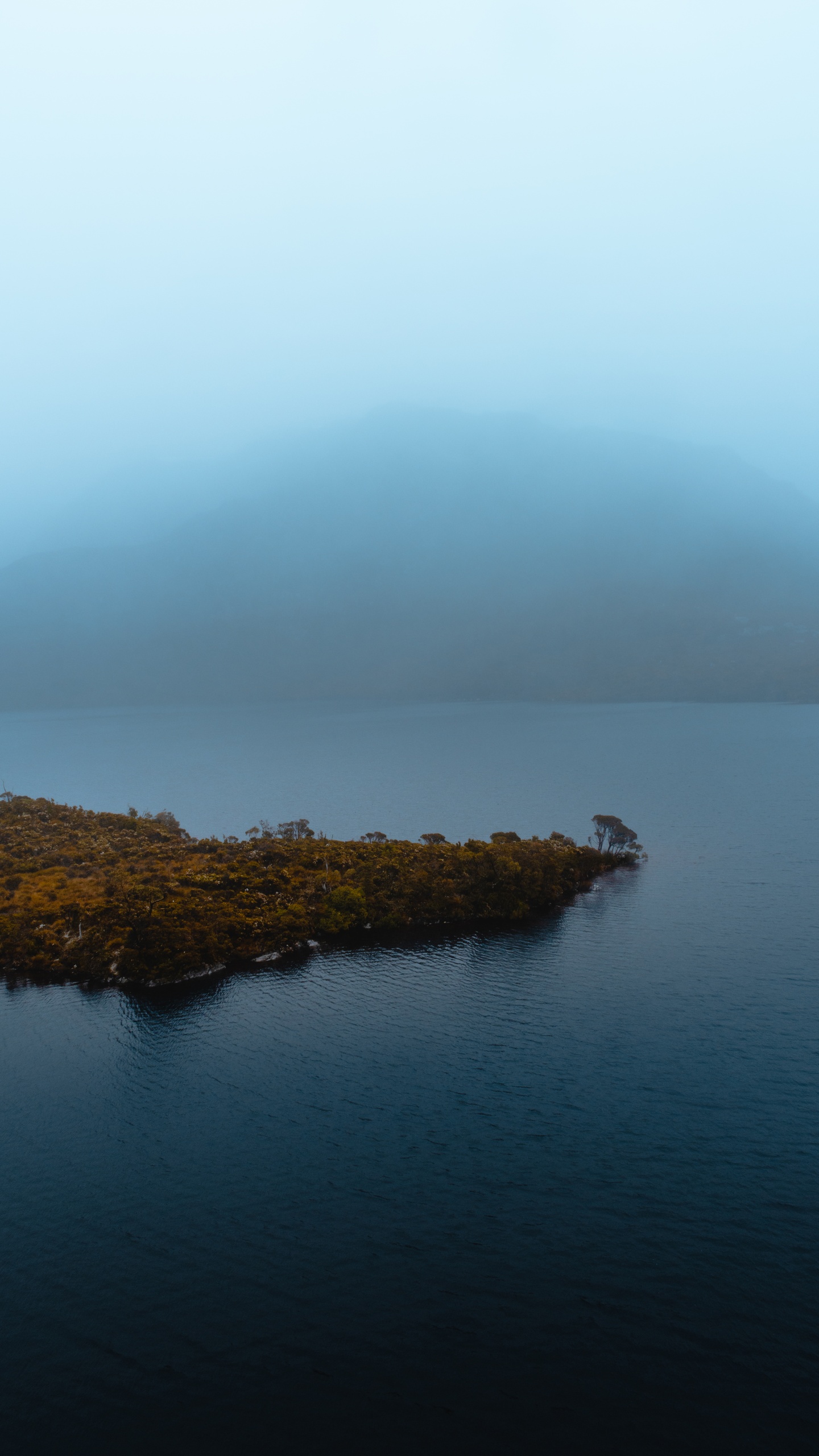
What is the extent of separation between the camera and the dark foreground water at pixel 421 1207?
3173 centimetres

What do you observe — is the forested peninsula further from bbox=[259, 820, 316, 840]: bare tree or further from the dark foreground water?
the dark foreground water

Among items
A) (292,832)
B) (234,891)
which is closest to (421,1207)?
(234,891)

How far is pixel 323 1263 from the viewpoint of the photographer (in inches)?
1532

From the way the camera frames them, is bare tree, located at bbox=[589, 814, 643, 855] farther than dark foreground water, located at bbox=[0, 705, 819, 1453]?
Yes

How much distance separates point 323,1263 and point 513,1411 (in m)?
12.0

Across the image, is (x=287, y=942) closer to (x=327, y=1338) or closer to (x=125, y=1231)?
(x=125, y=1231)

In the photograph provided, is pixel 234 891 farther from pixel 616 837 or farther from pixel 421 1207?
pixel 616 837

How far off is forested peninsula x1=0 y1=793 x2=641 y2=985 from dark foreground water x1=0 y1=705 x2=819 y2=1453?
5972 millimetres

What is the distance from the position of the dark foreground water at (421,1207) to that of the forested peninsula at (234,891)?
5.97 meters

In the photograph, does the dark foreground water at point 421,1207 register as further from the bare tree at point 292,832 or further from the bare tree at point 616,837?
the bare tree at point 292,832

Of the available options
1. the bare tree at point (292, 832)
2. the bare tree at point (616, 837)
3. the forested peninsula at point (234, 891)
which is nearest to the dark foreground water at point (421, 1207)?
the forested peninsula at point (234, 891)

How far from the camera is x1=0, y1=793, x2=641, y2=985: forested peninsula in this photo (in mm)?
77000

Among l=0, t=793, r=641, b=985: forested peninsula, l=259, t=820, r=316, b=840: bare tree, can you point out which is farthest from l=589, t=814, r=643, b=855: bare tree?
l=259, t=820, r=316, b=840: bare tree

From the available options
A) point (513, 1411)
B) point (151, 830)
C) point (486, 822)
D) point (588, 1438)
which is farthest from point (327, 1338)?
point (486, 822)
